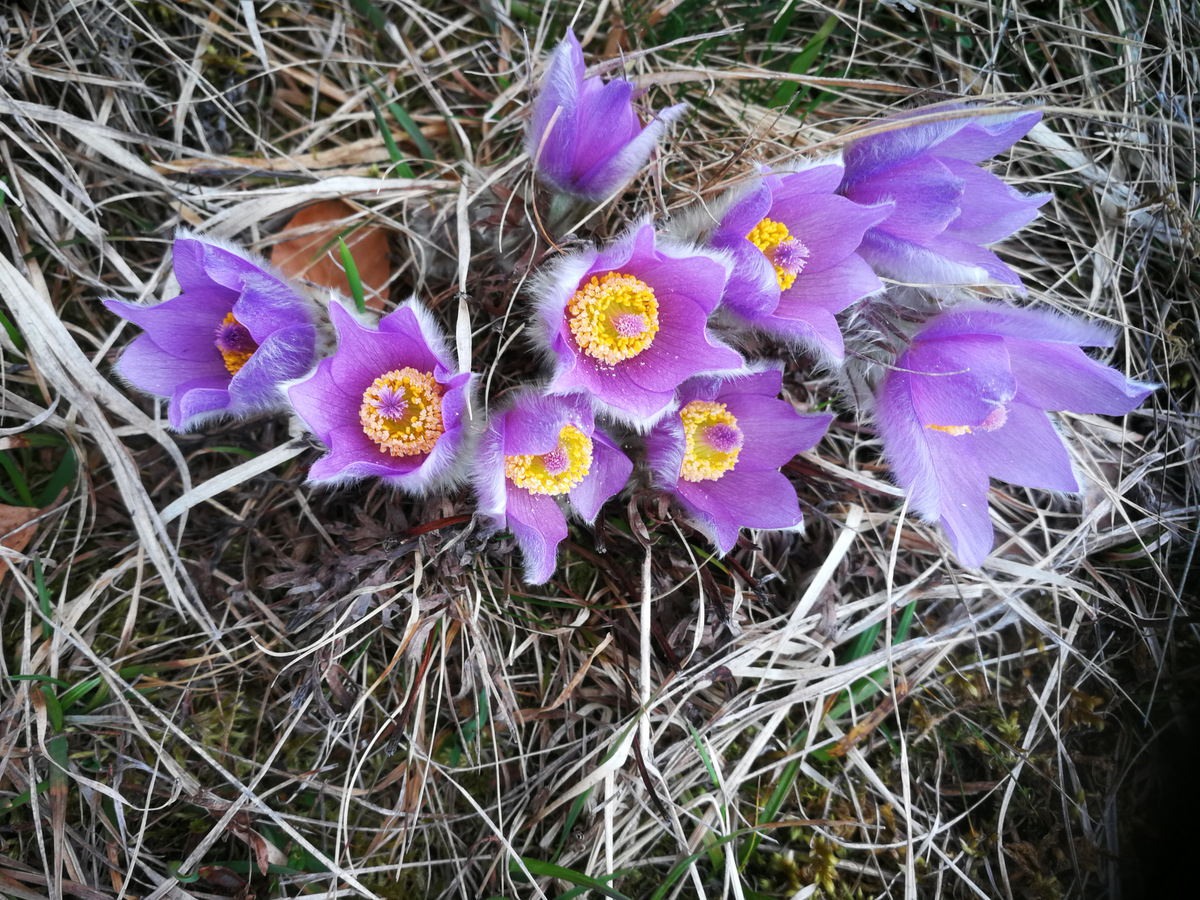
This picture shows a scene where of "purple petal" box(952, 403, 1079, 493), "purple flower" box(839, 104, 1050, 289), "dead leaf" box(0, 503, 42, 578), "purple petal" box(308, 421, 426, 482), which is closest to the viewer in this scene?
"purple petal" box(308, 421, 426, 482)

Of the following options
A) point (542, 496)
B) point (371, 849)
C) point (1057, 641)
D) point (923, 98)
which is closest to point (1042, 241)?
point (923, 98)

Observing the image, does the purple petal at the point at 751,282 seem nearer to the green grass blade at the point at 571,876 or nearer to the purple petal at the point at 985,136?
the purple petal at the point at 985,136

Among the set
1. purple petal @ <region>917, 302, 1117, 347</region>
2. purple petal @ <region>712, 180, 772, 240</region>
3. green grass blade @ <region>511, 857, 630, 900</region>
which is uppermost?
purple petal @ <region>712, 180, 772, 240</region>

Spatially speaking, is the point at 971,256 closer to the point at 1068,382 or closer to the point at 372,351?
the point at 1068,382

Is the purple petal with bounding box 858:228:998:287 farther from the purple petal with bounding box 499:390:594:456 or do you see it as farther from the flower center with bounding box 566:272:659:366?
the purple petal with bounding box 499:390:594:456

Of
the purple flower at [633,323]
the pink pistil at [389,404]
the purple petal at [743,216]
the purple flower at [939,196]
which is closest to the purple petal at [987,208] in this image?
the purple flower at [939,196]

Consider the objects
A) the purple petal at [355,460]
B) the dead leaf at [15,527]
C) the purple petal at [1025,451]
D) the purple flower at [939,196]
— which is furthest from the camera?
the dead leaf at [15,527]

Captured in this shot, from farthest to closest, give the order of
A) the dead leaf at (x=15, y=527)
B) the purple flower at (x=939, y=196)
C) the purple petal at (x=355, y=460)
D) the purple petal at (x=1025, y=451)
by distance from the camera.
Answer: the dead leaf at (x=15, y=527)
the purple petal at (x=1025, y=451)
the purple flower at (x=939, y=196)
the purple petal at (x=355, y=460)

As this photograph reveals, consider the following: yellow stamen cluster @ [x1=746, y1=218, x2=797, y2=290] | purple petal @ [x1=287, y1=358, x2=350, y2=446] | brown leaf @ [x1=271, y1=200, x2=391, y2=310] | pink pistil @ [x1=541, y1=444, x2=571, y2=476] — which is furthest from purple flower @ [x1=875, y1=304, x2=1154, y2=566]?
brown leaf @ [x1=271, y1=200, x2=391, y2=310]
